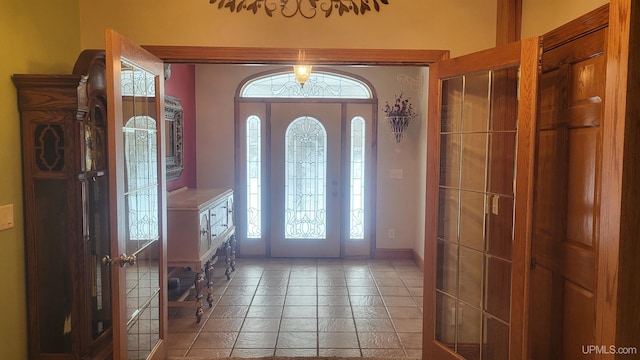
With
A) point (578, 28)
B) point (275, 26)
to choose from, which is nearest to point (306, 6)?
point (275, 26)

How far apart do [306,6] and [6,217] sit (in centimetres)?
206

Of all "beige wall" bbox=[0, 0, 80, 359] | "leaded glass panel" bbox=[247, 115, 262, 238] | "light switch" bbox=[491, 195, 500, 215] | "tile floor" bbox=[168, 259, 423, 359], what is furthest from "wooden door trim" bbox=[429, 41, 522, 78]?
"leaded glass panel" bbox=[247, 115, 262, 238]

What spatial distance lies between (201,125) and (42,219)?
11.3 ft

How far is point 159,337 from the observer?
2.83m

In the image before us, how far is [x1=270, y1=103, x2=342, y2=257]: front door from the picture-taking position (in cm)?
571

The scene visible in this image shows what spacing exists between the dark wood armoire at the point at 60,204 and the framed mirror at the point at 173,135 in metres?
1.81

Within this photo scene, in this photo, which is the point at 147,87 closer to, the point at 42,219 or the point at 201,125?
the point at 42,219

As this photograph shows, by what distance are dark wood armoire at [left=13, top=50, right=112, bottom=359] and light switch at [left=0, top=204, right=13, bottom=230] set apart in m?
0.12

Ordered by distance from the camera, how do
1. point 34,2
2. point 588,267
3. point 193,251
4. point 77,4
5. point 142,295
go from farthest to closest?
point 193,251, point 77,4, point 142,295, point 34,2, point 588,267

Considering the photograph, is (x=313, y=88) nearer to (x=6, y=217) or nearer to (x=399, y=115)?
(x=399, y=115)

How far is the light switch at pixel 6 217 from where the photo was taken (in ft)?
7.13

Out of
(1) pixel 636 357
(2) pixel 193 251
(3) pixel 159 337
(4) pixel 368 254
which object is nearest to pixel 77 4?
(2) pixel 193 251

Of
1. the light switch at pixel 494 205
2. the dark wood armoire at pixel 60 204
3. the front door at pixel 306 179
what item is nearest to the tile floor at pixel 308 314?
the front door at pixel 306 179

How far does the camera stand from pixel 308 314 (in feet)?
12.8
